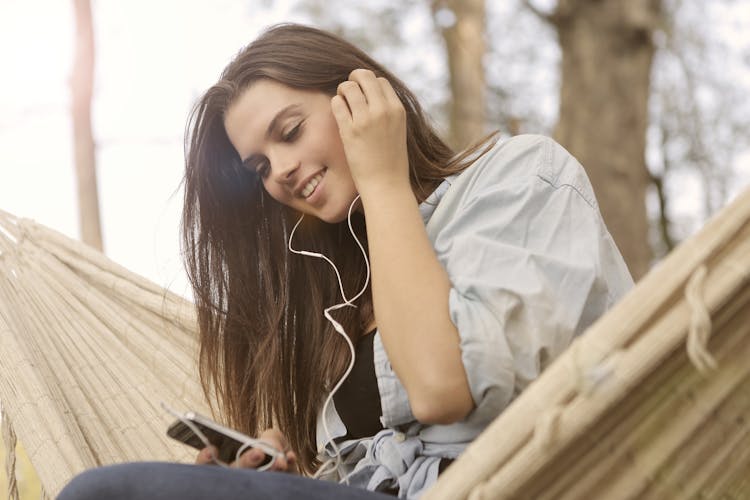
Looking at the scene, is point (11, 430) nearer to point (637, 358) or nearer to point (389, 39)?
point (637, 358)

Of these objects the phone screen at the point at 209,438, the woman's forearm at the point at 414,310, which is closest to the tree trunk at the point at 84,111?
the phone screen at the point at 209,438

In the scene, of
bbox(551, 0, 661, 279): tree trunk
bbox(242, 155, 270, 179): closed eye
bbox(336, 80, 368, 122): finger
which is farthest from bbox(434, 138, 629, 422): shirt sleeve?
bbox(551, 0, 661, 279): tree trunk

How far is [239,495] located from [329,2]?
1007 centimetres

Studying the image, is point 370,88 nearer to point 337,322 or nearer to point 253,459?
point 337,322

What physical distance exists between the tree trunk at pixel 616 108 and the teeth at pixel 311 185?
2978 mm

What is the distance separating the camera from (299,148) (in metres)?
1.80

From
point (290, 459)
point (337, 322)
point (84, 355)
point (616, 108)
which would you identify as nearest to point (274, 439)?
point (290, 459)

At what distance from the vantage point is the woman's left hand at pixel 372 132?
5.10ft

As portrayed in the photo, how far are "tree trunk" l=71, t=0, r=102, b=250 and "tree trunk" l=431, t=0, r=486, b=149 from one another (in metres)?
2.65

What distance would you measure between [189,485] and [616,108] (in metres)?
3.91

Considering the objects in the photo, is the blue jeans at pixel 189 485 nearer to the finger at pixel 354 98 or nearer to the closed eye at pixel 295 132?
the finger at pixel 354 98

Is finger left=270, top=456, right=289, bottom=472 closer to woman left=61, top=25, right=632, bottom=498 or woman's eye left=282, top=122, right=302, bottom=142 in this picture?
woman left=61, top=25, right=632, bottom=498

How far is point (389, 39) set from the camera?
34.5ft

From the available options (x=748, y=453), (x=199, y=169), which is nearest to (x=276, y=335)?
(x=199, y=169)
